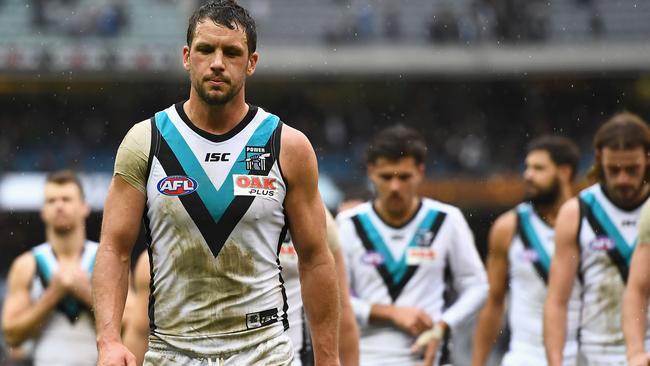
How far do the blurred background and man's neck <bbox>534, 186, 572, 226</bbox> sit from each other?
18.8 metres

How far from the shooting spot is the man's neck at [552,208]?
9.13 meters

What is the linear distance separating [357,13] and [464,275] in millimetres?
24928

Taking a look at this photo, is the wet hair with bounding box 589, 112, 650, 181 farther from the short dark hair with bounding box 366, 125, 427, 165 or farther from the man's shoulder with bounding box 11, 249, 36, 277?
the man's shoulder with bounding box 11, 249, 36, 277

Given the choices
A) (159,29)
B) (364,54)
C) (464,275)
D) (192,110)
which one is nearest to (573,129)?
(364,54)

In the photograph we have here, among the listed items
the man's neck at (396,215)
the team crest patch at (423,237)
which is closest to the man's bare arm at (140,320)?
the man's neck at (396,215)

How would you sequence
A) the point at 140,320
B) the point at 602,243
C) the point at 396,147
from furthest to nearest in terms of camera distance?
the point at 396,147
the point at 140,320
the point at 602,243

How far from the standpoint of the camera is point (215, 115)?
497cm

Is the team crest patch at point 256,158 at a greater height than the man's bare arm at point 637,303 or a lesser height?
greater

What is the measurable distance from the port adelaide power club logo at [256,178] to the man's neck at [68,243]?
3674mm

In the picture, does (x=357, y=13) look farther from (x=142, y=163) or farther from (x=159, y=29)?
(x=142, y=163)

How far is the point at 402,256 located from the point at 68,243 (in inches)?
85.0

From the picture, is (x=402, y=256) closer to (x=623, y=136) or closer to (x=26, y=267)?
(x=623, y=136)

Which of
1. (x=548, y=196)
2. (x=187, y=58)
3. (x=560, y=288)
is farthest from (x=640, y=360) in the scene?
(x=548, y=196)

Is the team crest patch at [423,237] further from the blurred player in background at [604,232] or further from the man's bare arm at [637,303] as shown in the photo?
the man's bare arm at [637,303]
